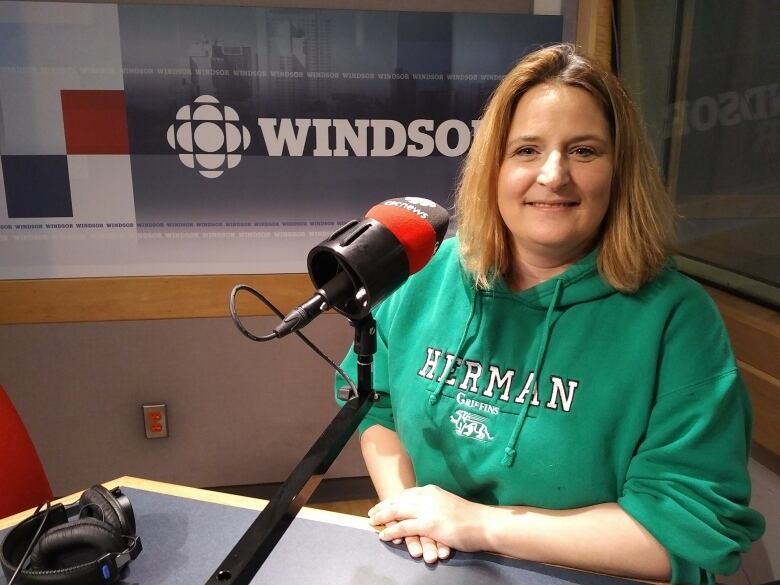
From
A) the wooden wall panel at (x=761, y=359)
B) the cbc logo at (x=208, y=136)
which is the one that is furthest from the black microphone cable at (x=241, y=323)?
the cbc logo at (x=208, y=136)

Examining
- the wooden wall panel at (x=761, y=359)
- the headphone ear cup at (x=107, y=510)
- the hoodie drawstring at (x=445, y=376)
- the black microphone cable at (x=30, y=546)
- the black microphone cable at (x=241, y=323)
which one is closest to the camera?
the black microphone cable at (x=241, y=323)

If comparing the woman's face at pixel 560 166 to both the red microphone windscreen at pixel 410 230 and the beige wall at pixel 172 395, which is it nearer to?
the red microphone windscreen at pixel 410 230

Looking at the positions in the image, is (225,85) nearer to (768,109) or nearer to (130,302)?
(130,302)

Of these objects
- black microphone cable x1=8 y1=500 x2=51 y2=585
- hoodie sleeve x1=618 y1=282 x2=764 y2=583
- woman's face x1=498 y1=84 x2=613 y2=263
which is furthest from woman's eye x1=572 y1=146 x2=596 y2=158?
black microphone cable x1=8 y1=500 x2=51 y2=585

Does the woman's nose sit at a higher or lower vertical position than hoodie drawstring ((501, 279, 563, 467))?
higher

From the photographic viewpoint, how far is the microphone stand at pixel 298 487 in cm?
55

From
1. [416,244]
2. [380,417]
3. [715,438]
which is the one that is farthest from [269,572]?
[715,438]

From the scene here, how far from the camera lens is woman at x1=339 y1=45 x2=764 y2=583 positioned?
962 millimetres

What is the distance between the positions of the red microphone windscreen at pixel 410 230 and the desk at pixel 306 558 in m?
0.50

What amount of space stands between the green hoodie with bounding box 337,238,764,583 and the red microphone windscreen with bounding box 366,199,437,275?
1.21 ft

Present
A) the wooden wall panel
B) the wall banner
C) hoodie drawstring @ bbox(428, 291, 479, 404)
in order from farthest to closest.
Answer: the wall banner → the wooden wall panel → hoodie drawstring @ bbox(428, 291, 479, 404)

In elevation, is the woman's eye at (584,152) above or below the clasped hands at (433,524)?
above

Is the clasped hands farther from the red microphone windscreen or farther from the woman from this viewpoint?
the red microphone windscreen

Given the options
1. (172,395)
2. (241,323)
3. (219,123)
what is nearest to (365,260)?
(241,323)
